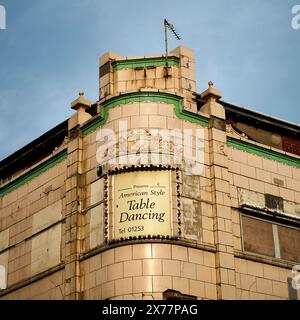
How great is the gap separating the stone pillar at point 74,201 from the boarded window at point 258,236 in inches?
298

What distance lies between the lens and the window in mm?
40594

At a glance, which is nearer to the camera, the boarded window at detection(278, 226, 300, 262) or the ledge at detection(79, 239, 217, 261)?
the ledge at detection(79, 239, 217, 261)

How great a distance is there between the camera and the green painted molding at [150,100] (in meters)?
40.1

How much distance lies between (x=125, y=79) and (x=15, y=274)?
11121 millimetres

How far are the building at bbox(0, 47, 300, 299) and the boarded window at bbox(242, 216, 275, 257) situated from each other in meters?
0.06

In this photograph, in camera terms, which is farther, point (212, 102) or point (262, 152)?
point (262, 152)

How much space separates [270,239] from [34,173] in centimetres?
1235

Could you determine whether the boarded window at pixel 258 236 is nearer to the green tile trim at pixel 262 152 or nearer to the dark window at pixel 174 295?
the green tile trim at pixel 262 152

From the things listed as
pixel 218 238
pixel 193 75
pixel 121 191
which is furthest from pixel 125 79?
pixel 218 238

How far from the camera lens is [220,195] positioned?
131 feet
